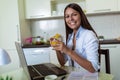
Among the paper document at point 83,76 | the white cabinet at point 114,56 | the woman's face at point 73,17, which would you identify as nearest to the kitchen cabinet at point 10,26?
the white cabinet at point 114,56

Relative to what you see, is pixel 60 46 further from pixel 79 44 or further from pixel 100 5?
pixel 100 5

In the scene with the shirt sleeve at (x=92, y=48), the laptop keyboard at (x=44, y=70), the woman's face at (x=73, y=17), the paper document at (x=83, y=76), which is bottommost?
the laptop keyboard at (x=44, y=70)

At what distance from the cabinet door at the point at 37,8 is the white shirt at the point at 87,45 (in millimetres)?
1870

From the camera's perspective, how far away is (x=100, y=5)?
323 centimetres

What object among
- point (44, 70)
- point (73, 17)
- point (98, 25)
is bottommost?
point (44, 70)

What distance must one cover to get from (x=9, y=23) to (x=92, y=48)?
2.33 meters

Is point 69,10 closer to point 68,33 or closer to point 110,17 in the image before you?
point 68,33

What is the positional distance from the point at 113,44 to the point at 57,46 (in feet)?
6.06

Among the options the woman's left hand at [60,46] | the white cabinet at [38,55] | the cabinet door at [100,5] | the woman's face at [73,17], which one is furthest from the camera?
the white cabinet at [38,55]

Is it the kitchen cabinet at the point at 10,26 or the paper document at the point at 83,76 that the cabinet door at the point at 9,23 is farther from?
the paper document at the point at 83,76

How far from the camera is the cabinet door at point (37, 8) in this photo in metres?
3.47

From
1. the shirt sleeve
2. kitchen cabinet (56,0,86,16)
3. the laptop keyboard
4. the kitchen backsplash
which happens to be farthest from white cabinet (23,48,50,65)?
the shirt sleeve

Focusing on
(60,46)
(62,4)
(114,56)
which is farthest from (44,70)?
(62,4)

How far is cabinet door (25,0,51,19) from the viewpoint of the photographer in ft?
11.4
